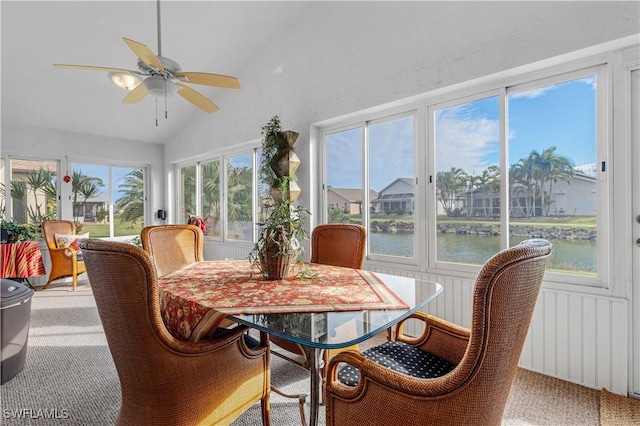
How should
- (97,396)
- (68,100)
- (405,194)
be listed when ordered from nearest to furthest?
(97,396) < (405,194) < (68,100)

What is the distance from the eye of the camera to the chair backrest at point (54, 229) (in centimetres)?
460

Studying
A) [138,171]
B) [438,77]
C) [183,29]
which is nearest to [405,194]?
[438,77]

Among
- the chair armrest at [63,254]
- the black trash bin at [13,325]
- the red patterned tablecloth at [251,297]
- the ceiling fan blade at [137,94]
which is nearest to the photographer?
the red patterned tablecloth at [251,297]

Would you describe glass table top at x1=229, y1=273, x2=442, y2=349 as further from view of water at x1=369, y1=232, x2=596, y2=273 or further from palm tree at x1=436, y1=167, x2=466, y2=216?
palm tree at x1=436, y1=167, x2=466, y2=216

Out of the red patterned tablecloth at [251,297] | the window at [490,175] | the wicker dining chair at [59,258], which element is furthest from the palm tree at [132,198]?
the red patterned tablecloth at [251,297]

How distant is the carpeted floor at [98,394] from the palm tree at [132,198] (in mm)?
3508

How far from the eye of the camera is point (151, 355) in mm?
1147

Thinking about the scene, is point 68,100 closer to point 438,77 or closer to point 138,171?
point 138,171

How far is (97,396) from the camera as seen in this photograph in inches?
78.6

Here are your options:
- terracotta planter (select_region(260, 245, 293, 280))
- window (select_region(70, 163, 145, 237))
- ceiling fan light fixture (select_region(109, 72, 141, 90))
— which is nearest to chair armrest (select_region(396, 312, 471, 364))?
terracotta planter (select_region(260, 245, 293, 280))

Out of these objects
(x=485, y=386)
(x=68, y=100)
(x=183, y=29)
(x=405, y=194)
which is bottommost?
(x=485, y=386)

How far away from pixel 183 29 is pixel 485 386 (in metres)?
4.22

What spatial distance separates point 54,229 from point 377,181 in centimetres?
470

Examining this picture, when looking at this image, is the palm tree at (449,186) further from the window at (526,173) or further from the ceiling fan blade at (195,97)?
the ceiling fan blade at (195,97)
